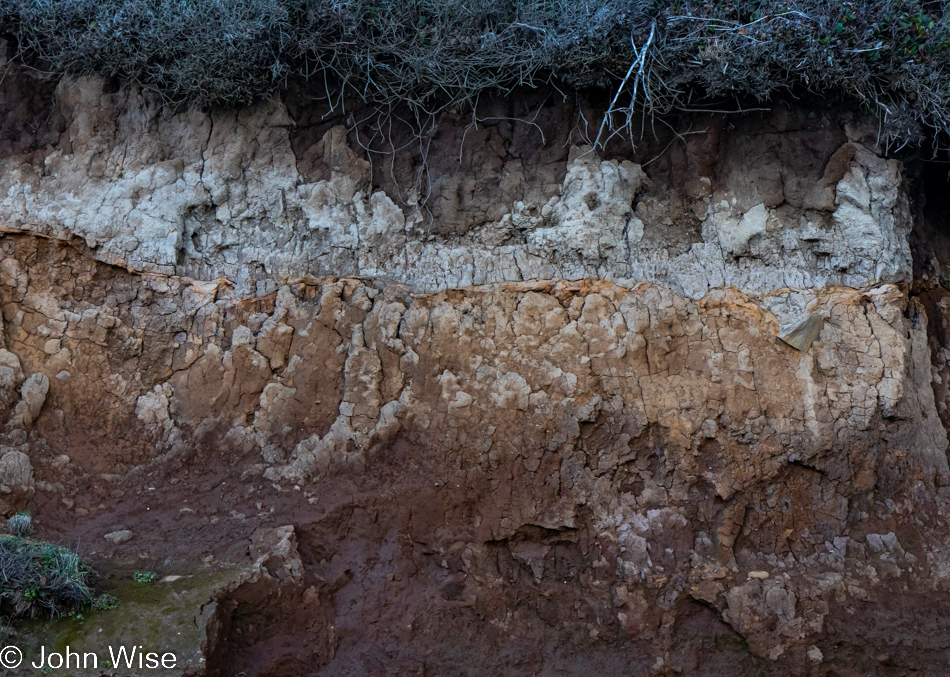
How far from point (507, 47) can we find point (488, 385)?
78.7 inches

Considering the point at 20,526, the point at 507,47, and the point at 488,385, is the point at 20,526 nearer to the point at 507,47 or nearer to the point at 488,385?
the point at 488,385

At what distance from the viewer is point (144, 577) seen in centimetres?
371

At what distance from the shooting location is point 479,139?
4.77 m

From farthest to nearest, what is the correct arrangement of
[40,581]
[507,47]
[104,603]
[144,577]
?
1. [507,47]
2. [144,577]
3. [104,603]
4. [40,581]

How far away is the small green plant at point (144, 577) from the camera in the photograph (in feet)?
12.1

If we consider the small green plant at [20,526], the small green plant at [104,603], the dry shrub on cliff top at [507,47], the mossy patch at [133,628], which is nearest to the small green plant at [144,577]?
the mossy patch at [133,628]

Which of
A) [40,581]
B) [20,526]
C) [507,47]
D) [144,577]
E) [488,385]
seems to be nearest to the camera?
[40,581]

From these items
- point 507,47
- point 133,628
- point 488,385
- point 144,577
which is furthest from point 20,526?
point 507,47

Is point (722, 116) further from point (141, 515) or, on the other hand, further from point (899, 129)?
point (141, 515)

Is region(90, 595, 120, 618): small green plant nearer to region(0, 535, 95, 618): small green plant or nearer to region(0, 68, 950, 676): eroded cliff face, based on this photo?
region(0, 535, 95, 618): small green plant

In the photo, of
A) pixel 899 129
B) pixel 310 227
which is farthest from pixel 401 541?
pixel 899 129

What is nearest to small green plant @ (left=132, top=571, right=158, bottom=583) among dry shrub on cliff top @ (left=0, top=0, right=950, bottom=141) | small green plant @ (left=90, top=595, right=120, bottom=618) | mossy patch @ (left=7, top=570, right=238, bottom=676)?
mossy patch @ (left=7, top=570, right=238, bottom=676)

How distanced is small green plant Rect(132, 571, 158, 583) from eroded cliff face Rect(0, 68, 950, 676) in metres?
0.11

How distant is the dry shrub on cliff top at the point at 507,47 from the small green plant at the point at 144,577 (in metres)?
2.78
